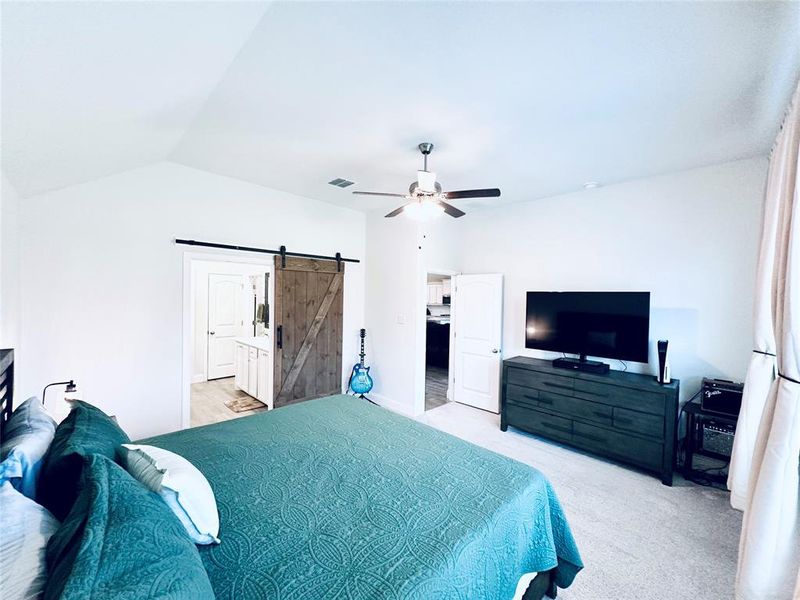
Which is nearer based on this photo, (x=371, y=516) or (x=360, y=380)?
(x=371, y=516)

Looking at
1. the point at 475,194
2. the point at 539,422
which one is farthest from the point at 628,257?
the point at 475,194

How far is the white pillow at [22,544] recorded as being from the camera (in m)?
0.65

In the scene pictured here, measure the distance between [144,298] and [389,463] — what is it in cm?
299

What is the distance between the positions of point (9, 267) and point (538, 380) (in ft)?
15.0

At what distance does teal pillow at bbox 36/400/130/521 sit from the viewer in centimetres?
104

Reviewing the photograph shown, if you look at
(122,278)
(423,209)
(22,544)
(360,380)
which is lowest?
(360,380)

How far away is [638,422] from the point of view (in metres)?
2.97

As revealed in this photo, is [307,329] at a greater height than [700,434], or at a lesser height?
greater

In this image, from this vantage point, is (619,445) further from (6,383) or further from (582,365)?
(6,383)

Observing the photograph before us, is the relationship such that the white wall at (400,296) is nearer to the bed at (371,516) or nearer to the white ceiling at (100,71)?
the bed at (371,516)

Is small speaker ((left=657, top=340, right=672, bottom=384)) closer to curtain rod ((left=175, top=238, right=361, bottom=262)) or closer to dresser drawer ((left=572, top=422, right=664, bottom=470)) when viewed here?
dresser drawer ((left=572, top=422, right=664, bottom=470))

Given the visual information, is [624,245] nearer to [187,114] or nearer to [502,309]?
[502,309]

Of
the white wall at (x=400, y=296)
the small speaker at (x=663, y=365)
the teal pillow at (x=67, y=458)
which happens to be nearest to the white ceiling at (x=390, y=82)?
the teal pillow at (x=67, y=458)

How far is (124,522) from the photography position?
31.5 inches
